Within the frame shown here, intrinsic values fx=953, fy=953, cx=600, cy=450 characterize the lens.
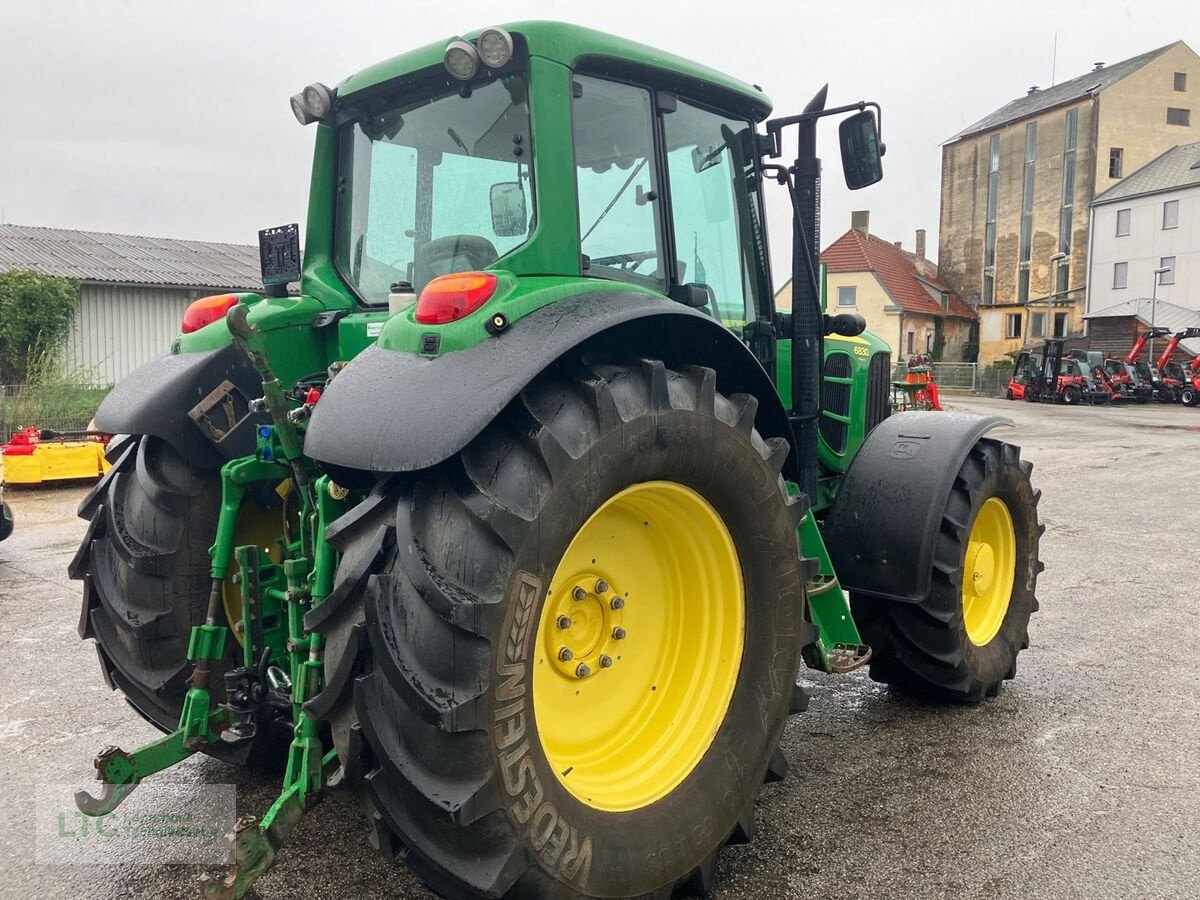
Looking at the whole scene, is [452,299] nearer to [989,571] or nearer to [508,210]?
[508,210]

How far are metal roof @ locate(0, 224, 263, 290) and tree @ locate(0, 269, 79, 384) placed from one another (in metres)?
1.23

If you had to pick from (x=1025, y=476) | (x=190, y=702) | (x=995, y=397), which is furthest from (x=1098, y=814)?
(x=995, y=397)

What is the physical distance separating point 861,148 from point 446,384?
7.13 feet

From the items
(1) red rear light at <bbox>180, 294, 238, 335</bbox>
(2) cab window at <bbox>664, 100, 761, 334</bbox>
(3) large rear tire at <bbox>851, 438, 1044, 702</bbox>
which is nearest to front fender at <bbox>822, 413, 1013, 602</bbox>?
(3) large rear tire at <bbox>851, 438, 1044, 702</bbox>

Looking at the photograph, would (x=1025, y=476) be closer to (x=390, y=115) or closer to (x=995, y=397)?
(x=390, y=115)

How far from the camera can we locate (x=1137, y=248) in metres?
41.4

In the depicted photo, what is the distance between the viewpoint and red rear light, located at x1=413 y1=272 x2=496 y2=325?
7.70 feet

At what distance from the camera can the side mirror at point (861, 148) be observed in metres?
3.55

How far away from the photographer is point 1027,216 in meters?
47.7

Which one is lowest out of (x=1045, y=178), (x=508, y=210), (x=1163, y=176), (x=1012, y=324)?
(x=1012, y=324)

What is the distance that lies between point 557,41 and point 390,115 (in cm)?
81

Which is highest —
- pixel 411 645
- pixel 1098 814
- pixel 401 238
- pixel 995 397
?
pixel 401 238

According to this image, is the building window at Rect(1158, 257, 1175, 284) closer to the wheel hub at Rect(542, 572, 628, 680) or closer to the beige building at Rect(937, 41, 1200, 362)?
the beige building at Rect(937, 41, 1200, 362)

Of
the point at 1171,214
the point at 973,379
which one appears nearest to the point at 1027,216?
the point at 1171,214
